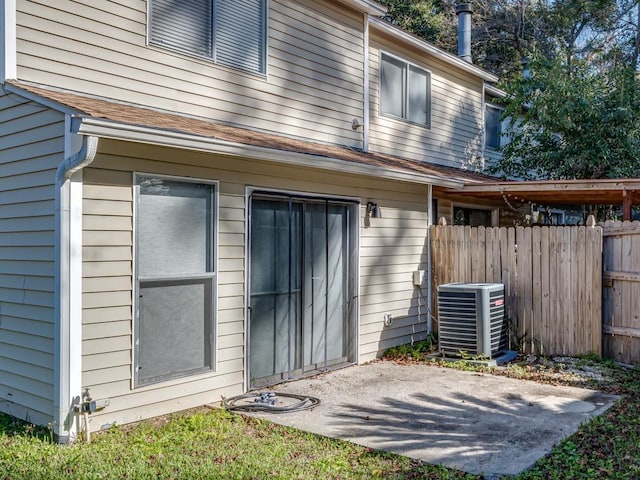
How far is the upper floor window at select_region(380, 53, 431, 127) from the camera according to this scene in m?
9.80

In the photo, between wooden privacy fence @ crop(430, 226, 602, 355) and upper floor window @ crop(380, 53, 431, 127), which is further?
upper floor window @ crop(380, 53, 431, 127)

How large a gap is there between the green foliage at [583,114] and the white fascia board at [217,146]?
533 cm

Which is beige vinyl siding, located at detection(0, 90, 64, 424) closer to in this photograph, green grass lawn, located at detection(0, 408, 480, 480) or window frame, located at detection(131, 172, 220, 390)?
green grass lawn, located at detection(0, 408, 480, 480)

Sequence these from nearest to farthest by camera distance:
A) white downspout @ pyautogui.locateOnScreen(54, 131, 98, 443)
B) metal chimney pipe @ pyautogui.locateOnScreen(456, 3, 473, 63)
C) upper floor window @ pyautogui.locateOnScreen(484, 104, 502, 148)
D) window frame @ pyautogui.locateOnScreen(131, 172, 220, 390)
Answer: white downspout @ pyautogui.locateOnScreen(54, 131, 98, 443) < window frame @ pyautogui.locateOnScreen(131, 172, 220, 390) < metal chimney pipe @ pyautogui.locateOnScreen(456, 3, 473, 63) < upper floor window @ pyautogui.locateOnScreen(484, 104, 502, 148)

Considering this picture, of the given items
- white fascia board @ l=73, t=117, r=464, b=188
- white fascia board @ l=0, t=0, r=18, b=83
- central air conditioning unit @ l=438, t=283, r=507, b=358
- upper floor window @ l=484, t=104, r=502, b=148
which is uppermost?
upper floor window @ l=484, t=104, r=502, b=148

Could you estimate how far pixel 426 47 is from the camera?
34.2ft

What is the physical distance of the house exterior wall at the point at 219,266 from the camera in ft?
16.3

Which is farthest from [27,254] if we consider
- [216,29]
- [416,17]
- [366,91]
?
[416,17]

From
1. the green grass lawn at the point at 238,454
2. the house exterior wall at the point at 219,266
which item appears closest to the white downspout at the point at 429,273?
the house exterior wall at the point at 219,266

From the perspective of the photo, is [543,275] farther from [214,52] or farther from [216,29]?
[216,29]

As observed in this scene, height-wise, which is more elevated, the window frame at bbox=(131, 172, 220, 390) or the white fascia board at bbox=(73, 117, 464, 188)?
the white fascia board at bbox=(73, 117, 464, 188)

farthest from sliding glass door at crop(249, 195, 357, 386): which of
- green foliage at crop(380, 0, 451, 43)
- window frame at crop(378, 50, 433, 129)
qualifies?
green foliage at crop(380, 0, 451, 43)

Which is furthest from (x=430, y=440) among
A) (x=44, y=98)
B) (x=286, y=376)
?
(x=44, y=98)

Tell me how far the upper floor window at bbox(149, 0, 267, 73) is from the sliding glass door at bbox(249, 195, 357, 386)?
1768 mm
